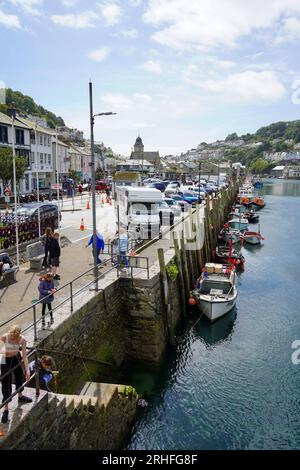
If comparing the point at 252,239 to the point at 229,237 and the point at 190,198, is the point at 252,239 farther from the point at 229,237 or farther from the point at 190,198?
the point at 190,198

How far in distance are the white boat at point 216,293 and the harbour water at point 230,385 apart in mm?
607

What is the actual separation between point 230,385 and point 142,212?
13.7 m

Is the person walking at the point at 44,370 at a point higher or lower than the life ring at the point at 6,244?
lower

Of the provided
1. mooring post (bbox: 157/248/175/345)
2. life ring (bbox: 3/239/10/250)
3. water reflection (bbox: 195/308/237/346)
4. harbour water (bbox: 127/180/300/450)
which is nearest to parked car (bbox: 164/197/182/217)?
harbour water (bbox: 127/180/300/450)

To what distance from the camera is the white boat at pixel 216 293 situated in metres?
19.4

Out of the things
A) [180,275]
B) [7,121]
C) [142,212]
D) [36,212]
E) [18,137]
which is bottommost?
[180,275]

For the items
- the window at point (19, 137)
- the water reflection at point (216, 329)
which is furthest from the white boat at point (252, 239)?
the window at point (19, 137)

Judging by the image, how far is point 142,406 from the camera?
12.9 meters

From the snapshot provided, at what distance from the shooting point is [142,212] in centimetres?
2577

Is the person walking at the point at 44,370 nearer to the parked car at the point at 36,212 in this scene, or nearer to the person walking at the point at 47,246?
the person walking at the point at 47,246

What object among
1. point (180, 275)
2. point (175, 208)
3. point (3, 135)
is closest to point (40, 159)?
point (3, 135)
